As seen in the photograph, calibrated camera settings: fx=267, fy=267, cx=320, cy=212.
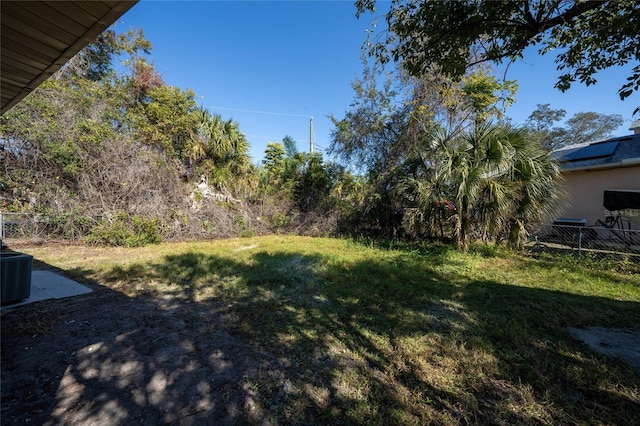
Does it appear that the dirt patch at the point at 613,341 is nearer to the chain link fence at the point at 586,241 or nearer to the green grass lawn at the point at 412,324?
the green grass lawn at the point at 412,324

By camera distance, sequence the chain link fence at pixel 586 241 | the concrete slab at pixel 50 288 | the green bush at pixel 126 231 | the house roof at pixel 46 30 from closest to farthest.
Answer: the house roof at pixel 46 30, the concrete slab at pixel 50 288, the chain link fence at pixel 586 241, the green bush at pixel 126 231

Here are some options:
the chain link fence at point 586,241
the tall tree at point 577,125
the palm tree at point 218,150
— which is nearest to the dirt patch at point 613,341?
the chain link fence at point 586,241

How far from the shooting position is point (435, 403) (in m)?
1.80

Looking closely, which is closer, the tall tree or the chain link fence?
the chain link fence

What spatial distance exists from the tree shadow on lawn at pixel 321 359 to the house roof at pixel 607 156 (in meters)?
6.42

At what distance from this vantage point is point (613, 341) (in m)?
2.67

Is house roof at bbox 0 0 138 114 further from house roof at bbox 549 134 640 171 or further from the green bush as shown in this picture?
house roof at bbox 549 134 640 171

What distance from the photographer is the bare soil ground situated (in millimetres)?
1675

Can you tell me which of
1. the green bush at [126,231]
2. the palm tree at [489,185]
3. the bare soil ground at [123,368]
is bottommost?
the bare soil ground at [123,368]

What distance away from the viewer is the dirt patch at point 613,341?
7.93 ft

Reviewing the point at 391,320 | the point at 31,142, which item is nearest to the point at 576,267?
the point at 391,320

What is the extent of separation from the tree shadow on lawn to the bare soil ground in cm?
1

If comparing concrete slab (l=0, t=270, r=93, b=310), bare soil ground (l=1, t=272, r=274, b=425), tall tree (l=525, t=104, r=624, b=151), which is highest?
tall tree (l=525, t=104, r=624, b=151)

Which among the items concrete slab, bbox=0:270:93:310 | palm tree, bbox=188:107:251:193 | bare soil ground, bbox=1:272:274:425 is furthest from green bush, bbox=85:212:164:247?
bare soil ground, bbox=1:272:274:425
